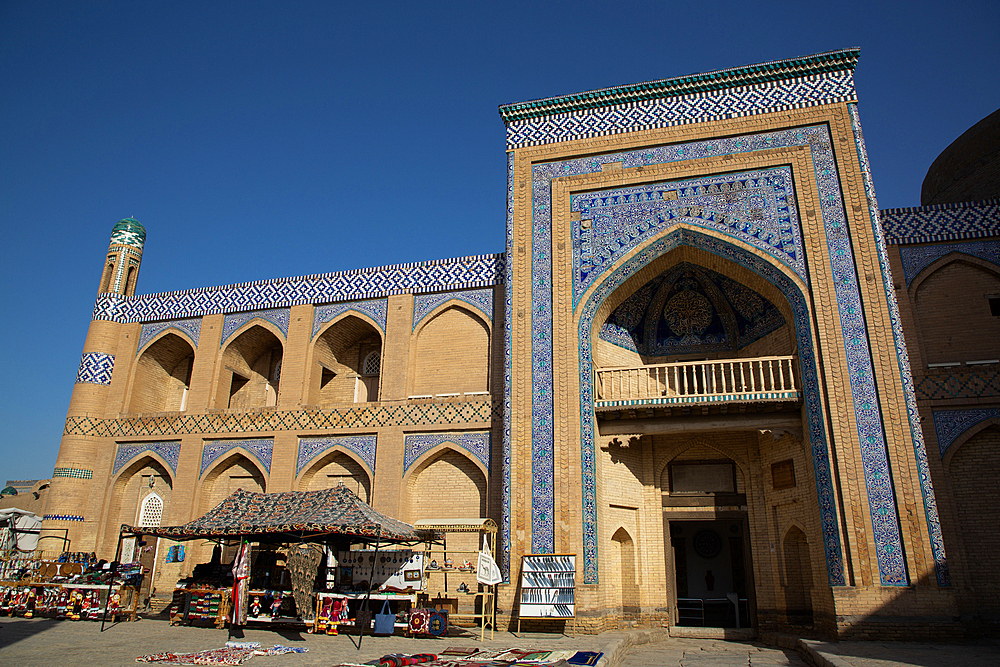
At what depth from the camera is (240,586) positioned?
303 inches

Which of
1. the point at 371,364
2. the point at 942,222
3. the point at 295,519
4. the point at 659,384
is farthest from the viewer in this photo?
the point at 371,364

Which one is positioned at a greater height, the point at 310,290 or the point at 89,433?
the point at 310,290

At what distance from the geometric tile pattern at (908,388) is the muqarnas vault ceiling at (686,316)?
1.98 m

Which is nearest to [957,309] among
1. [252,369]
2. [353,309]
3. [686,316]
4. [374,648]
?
[686,316]

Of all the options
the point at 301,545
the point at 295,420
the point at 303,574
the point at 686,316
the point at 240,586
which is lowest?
the point at 240,586

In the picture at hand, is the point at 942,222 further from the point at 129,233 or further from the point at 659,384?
the point at 129,233

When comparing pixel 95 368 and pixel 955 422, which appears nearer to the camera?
pixel 955 422

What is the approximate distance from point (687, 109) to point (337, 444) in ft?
24.4

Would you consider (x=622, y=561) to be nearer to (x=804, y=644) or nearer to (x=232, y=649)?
(x=804, y=644)

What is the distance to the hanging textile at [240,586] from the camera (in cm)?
753

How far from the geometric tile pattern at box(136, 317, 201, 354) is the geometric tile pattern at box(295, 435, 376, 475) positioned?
3150mm

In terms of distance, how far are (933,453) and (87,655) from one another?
9877 millimetres

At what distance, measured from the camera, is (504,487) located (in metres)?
9.76

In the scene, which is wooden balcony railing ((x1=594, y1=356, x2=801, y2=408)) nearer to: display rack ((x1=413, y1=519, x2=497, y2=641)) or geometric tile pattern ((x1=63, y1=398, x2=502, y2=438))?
geometric tile pattern ((x1=63, y1=398, x2=502, y2=438))
